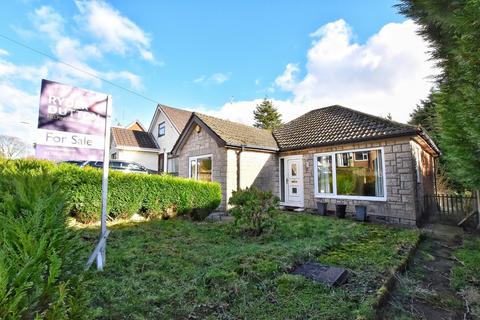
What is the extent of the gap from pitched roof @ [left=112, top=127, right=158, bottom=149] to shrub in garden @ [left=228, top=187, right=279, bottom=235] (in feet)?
54.2

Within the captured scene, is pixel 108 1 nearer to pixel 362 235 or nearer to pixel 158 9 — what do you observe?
pixel 158 9

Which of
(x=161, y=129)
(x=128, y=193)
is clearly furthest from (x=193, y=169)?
(x=161, y=129)

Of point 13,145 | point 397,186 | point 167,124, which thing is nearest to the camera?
point 397,186

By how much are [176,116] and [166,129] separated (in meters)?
1.54

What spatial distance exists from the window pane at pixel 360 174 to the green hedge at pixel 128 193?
507 cm

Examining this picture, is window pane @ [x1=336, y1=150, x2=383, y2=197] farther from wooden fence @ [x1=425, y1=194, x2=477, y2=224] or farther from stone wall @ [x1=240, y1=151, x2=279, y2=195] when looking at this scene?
stone wall @ [x1=240, y1=151, x2=279, y2=195]

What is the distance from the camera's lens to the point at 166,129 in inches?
821

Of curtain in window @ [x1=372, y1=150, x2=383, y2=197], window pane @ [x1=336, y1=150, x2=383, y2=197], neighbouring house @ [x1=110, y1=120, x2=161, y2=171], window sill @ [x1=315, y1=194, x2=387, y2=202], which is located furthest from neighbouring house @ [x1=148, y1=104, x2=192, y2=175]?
curtain in window @ [x1=372, y1=150, x2=383, y2=197]

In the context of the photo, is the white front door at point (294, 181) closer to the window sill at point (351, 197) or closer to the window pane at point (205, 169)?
the window sill at point (351, 197)

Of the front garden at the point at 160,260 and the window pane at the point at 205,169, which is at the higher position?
the window pane at the point at 205,169

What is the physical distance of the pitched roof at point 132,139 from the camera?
19.7 meters

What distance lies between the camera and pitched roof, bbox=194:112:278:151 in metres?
11.0

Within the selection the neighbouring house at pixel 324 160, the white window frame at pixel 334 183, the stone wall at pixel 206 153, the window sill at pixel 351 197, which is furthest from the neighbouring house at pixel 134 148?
the window sill at pixel 351 197

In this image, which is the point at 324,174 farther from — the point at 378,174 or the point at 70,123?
the point at 70,123
